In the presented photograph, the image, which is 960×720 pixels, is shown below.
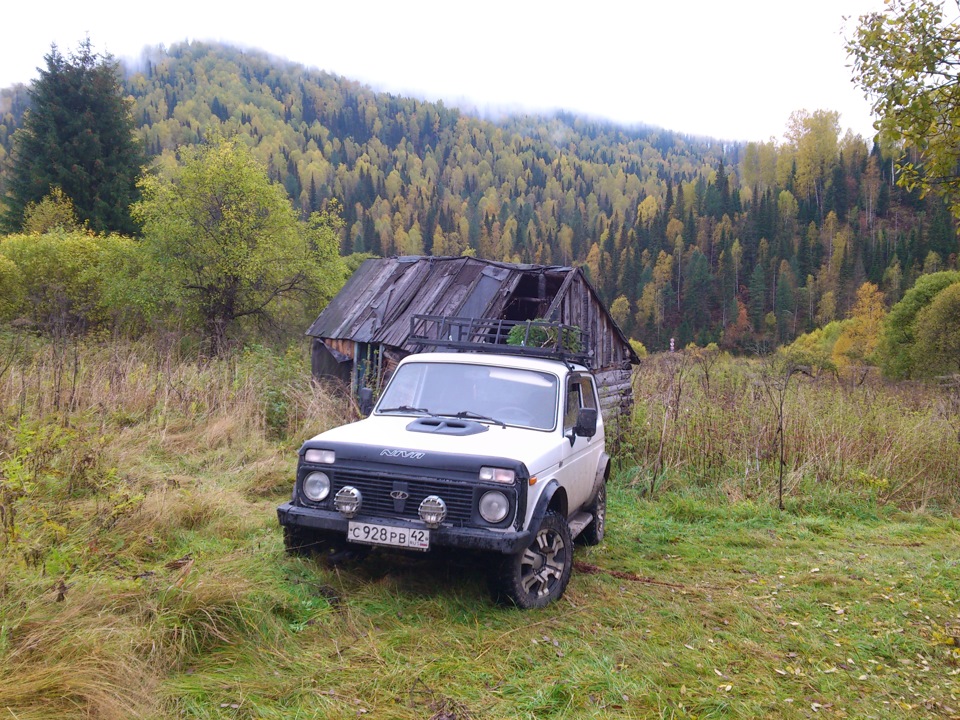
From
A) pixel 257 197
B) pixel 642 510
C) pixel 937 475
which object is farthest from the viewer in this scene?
pixel 257 197

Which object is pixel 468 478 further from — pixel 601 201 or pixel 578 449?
pixel 601 201

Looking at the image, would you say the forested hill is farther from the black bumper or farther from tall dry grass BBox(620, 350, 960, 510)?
the black bumper

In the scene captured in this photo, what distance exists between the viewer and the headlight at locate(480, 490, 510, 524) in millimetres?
4730

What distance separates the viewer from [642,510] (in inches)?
340

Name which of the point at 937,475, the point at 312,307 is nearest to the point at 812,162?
the point at 312,307

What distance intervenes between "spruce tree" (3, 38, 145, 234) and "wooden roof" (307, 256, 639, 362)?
21.9m

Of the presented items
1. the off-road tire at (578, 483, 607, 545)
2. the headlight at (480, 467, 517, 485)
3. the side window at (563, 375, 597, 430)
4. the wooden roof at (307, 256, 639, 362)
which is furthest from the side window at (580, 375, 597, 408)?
the wooden roof at (307, 256, 639, 362)

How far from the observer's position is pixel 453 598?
495cm

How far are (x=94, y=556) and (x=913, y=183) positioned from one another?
22.2 feet

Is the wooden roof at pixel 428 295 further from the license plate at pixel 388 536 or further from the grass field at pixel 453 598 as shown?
the license plate at pixel 388 536

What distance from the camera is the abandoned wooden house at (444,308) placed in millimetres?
14078

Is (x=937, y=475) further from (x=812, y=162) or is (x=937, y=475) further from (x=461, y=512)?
(x=812, y=162)

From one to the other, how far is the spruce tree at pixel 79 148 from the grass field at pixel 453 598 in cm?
2750

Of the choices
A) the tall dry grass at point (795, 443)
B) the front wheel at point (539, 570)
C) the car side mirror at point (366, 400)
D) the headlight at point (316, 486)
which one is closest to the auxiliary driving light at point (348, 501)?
the headlight at point (316, 486)
